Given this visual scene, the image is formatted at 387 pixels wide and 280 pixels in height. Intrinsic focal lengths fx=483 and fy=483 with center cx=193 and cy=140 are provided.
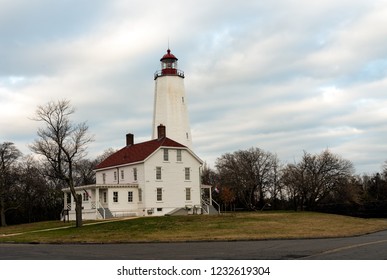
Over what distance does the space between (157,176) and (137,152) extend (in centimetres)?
413

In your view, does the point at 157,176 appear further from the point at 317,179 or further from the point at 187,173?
the point at 317,179

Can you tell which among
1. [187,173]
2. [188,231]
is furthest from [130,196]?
[188,231]

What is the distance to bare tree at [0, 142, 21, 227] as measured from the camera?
58.4m

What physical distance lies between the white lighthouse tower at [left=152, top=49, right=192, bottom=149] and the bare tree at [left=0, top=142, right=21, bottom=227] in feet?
62.1

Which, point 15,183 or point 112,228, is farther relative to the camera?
point 15,183

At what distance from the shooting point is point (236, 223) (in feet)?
112

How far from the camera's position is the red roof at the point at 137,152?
48625 mm

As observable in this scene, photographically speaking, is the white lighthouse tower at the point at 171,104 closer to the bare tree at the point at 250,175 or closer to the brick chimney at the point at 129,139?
the brick chimney at the point at 129,139

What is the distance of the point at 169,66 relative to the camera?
56.2 metres

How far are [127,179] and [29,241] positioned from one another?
21.9 meters

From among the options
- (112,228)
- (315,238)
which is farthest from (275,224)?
(112,228)

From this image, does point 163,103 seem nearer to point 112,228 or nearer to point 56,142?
point 56,142

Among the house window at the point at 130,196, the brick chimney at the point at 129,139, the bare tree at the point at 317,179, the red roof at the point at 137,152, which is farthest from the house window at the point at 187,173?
the bare tree at the point at 317,179

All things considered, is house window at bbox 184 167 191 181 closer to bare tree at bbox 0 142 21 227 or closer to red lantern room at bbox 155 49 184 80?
red lantern room at bbox 155 49 184 80
